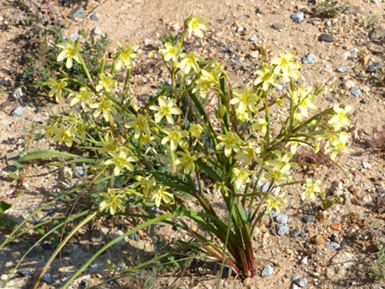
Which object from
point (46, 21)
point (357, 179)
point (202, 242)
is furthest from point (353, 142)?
point (46, 21)

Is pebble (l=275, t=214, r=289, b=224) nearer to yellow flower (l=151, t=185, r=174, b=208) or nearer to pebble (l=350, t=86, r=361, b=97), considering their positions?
yellow flower (l=151, t=185, r=174, b=208)

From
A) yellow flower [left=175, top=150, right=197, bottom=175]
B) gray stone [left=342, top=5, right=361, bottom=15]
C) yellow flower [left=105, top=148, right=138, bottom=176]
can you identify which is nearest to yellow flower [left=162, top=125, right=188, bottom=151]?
yellow flower [left=175, top=150, right=197, bottom=175]

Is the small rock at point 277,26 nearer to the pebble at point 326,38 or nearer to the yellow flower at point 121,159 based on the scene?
the pebble at point 326,38

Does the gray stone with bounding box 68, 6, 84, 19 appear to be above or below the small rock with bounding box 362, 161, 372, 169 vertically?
above

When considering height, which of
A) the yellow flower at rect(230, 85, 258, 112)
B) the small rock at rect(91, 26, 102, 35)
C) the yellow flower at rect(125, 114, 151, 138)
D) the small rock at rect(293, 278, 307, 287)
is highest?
the yellow flower at rect(230, 85, 258, 112)

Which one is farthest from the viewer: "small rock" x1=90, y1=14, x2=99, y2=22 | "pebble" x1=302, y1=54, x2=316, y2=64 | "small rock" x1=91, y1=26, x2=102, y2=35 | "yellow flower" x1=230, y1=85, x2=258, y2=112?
"small rock" x1=90, y1=14, x2=99, y2=22

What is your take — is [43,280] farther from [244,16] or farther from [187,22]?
[244,16]
